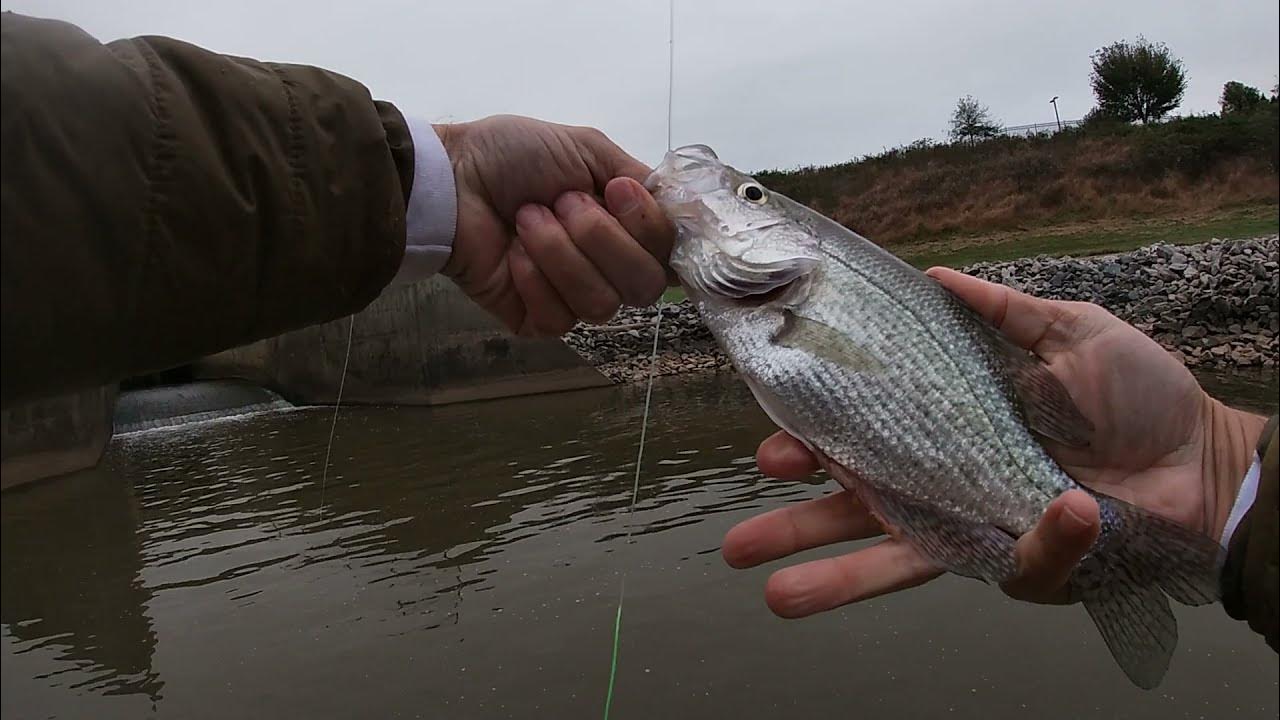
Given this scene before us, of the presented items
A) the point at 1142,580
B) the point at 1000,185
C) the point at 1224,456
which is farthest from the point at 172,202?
the point at 1000,185

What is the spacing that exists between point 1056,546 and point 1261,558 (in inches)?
18.8

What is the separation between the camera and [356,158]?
102 inches

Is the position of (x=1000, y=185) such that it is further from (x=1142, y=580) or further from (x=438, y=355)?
(x=1142, y=580)

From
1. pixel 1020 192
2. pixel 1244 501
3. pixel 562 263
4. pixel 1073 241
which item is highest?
pixel 1020 192

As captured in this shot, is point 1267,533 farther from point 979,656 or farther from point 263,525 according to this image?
point 263,525

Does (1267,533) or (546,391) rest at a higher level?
(1267,533)

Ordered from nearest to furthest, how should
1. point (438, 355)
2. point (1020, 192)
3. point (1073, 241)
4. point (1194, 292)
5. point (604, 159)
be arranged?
point (604, 159), point (1194, 292), point (438, 355), point (1073, 241), point (1020, 192)

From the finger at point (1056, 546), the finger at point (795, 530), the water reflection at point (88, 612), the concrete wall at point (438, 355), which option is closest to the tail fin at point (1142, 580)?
the finger at point (1056, 546)

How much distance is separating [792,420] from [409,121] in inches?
Answer: 71.6

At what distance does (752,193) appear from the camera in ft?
10.5

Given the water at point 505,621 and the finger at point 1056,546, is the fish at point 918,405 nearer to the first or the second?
the finger at point 1056,546

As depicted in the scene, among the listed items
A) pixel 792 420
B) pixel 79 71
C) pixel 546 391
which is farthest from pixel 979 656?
pixel 546 391

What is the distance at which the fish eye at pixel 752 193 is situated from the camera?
3.19 meters

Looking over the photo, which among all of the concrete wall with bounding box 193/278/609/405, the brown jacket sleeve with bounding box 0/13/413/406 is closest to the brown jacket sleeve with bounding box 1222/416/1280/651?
the brown jacket sleeve with bounding box 0/13/413/406
